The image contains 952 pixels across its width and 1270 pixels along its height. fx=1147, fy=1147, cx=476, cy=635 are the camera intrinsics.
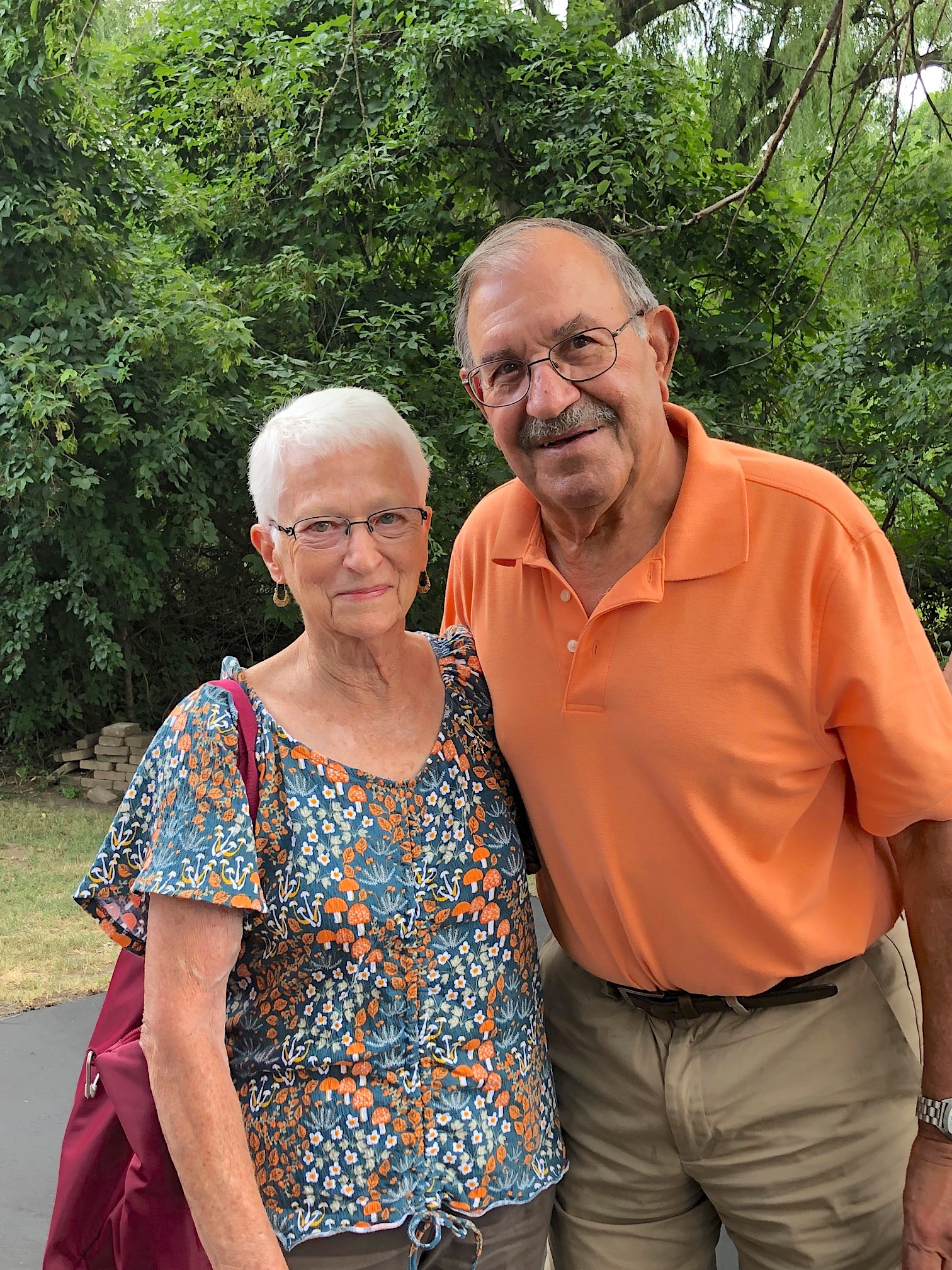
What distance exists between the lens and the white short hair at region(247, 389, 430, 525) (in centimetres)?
145

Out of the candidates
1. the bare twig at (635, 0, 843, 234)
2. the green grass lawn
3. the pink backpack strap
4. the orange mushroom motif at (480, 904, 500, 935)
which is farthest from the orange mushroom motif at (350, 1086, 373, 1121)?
the green grass lawn

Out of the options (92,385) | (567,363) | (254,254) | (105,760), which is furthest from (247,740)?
(254,254)

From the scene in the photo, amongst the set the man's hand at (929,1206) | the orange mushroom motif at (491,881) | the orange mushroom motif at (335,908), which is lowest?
the man's hand at (929,1206)

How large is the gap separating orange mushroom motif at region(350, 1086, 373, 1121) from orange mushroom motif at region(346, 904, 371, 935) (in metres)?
0.18

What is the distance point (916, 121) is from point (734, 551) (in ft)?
20.3

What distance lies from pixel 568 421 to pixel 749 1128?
0.96m

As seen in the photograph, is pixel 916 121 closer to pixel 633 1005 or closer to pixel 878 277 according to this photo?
pixel 878 277

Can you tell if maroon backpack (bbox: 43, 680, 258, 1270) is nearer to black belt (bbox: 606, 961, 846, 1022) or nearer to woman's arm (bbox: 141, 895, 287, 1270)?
woman's arm (bbox: 141, 895, 287, 1270)

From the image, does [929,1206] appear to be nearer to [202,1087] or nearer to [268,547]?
[202,1087]

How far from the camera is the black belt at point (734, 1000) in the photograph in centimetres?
151

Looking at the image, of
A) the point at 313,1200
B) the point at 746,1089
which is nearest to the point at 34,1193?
the point at 313,1200

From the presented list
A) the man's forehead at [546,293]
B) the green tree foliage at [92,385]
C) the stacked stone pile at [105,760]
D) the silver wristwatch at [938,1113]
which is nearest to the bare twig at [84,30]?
the man's forehead at [546,293]

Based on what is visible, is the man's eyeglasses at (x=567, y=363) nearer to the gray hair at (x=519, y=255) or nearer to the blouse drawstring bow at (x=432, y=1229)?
the gray hair at (x=519, y=255)

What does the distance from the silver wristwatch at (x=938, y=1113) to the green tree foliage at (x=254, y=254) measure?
562 cm
